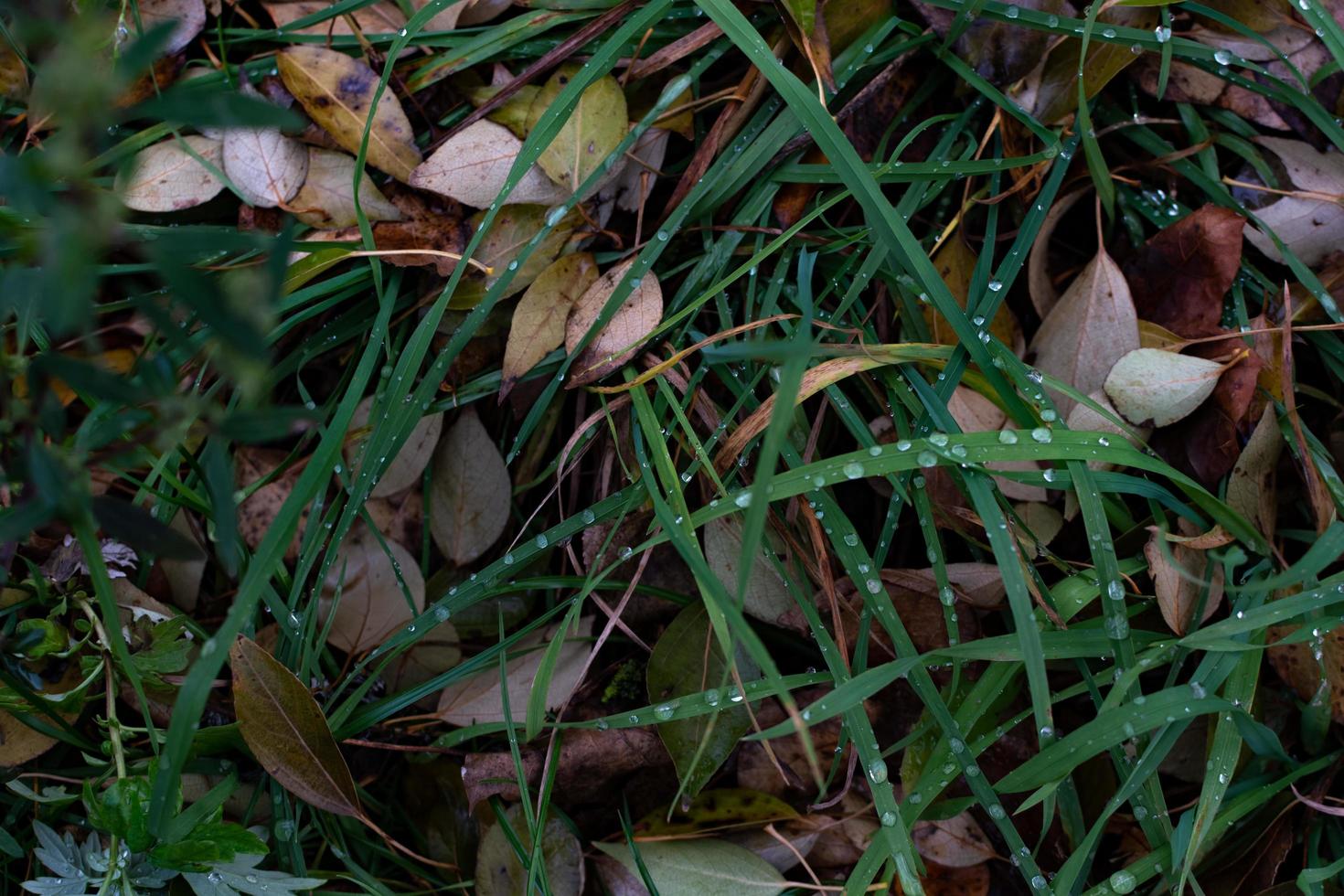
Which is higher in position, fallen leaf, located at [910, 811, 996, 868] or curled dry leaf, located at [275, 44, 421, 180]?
curled dry leaf, located at [275, 44, 421, 180]

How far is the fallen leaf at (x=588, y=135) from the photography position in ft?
3.81

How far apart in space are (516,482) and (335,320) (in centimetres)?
32

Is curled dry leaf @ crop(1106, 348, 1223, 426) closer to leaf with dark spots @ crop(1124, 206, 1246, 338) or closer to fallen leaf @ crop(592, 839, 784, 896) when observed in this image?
leaf with dark spots @ crop(1124, 206, 1246, 338)

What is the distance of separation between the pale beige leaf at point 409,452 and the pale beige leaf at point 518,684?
0.87 ft

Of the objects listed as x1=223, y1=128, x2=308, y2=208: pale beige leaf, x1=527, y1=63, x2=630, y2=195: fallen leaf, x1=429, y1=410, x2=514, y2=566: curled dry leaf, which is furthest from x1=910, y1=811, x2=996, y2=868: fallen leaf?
x1=223, y1=128, x2=308, y2=208: pale beige leaf

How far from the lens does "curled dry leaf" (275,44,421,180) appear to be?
4.02 ft

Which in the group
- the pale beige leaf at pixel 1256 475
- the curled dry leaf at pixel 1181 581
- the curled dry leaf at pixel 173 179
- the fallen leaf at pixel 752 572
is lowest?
the fallen leaf at pixel 752 572

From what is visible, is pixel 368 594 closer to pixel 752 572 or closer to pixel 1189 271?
pixel 752 572

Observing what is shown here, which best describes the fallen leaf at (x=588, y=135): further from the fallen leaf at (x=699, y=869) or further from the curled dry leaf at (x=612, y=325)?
the fallen leaf at (x=699, y=869)

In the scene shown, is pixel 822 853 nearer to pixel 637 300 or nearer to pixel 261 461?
pixel 637 300

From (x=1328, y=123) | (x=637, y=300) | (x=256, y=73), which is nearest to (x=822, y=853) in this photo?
(x=637, y=300)

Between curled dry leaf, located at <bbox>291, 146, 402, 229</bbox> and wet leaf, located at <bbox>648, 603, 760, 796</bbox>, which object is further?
curled dry leaf, located at <bbox>291, 146, 402, 229</bbox>

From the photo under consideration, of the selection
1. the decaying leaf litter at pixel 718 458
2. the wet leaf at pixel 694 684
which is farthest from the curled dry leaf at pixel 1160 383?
the wet leaf at pixel 694 684

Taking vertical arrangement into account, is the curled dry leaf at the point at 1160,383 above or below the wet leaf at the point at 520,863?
above
